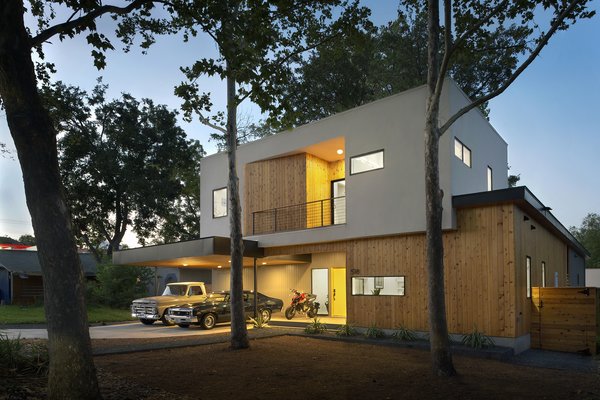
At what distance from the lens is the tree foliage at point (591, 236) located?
2110 inches

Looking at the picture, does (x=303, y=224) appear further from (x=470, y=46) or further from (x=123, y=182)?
(x=123, y=182)

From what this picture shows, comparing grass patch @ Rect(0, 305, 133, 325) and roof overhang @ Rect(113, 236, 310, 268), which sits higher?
roof overhang @ Rect(113, 236, 310, 268)

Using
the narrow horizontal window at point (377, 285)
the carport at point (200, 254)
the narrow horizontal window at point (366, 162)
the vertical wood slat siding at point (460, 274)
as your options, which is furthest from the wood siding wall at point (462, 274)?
the carport at point (200, 254)

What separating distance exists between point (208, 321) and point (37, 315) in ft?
40.0

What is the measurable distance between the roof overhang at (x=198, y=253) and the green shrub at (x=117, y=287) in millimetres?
7759

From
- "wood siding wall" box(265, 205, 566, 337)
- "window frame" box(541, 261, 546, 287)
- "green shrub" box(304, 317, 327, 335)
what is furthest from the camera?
"window frame" box(541, 261, 546, 287)

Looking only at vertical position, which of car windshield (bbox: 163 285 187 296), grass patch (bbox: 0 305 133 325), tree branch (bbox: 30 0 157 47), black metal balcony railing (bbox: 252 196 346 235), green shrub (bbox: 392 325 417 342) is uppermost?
tree branch (bbox: 30 0 157 47)

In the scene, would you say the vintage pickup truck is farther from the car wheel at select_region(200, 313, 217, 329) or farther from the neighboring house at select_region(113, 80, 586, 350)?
the neighboring house at select_region(113, 80, 586, 350)

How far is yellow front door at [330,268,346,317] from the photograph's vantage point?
66.8 ft

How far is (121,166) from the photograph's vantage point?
32.5 meters

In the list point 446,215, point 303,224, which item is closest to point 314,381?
point 446,215

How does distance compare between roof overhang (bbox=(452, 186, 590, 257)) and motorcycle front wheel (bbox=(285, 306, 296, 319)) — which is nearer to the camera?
roof overhang (bbox=(452, 186, 590, 257))

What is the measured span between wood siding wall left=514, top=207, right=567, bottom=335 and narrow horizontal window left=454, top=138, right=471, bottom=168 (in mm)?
2379

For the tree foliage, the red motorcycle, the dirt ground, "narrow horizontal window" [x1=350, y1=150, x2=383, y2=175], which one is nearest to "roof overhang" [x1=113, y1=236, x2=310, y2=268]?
the red motorcycle
